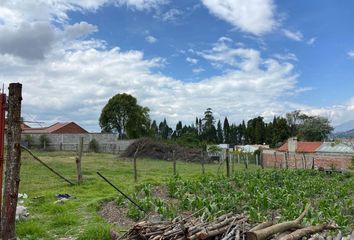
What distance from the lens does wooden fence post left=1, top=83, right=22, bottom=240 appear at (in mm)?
6508

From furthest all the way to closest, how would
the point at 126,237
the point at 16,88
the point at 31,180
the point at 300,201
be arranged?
1. the point at 31,180
2. the point at 300,201
3. the point at 16,88
4. the point at 126,237

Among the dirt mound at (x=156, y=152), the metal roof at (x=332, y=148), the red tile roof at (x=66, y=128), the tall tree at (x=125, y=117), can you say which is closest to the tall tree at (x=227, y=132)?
the tall tree at (x=125, y=117)

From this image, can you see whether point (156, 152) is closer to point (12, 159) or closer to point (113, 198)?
point (113, 198)

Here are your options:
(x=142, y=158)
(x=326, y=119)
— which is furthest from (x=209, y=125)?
(x=142, y=158)

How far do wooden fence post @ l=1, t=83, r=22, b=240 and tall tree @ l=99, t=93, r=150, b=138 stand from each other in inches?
2405

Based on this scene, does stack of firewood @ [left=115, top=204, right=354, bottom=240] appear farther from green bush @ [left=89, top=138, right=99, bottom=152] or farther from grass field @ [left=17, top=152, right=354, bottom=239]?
green bush @ [left=89, top=138, right=99, bottom=152]

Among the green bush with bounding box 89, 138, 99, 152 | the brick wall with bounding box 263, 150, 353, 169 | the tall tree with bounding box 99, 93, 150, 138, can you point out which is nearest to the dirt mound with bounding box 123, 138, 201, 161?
the green bush with bounding box 89, 138, 99, 152

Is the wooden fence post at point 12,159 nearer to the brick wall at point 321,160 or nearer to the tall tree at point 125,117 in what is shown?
the brick wall at point 321,160

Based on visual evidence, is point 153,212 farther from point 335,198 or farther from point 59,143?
point 59,143

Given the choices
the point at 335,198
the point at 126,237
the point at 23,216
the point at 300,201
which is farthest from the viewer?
the point at 335,198

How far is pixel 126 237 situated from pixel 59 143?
164 ft

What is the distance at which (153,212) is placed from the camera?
9883mm

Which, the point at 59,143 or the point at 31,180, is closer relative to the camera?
the point at 31,180

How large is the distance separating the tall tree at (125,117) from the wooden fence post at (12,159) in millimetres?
61077
